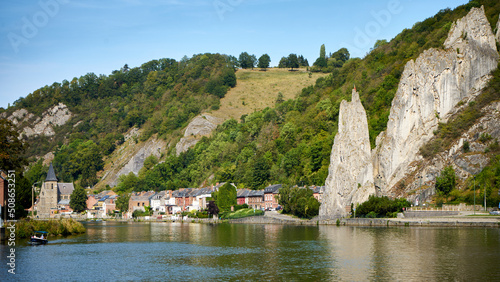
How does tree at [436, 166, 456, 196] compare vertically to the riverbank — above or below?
above

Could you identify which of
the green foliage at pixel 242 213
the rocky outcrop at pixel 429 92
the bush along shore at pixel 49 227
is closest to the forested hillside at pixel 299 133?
the green foliage at pixel 242 213

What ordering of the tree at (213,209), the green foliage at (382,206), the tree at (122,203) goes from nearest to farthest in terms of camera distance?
the green foliage at (382,206) → the tree at (213,209) → the tree at (122,203)

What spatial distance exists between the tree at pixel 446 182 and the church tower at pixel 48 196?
113720 millimetres

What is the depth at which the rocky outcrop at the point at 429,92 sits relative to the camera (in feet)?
315

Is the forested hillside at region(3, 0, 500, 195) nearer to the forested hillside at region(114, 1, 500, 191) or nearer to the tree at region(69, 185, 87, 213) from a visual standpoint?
the forested hillside at region(114, 1, 500, 191)

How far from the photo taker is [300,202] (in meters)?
96.5

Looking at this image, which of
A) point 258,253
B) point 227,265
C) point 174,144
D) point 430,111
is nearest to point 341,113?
point 430,111

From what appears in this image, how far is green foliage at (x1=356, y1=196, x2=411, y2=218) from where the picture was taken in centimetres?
8250

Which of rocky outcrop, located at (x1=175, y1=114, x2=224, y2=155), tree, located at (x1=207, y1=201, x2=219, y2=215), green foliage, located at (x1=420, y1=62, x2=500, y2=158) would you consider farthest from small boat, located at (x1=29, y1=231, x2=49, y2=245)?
rocky outcrop, located at (x1=175, y1=114, x2=224, y2=155)

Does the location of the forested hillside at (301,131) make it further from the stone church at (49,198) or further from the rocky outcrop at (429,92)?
the stone church at (49,198)

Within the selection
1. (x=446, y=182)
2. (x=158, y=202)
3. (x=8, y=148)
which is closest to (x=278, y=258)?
(x=8, y=148)

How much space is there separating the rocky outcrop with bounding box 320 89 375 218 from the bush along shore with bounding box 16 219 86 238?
1582 inches

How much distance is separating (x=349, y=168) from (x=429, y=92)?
21.0 metres

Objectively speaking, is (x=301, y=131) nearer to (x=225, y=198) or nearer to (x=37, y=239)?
(x=225, y=198)
